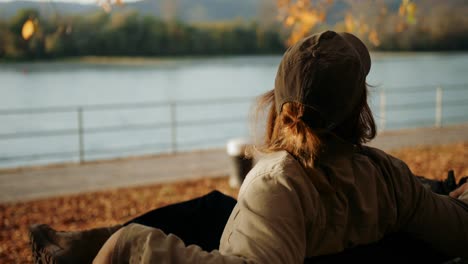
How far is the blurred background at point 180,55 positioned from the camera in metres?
7.56

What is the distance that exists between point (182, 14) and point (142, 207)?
3187mm

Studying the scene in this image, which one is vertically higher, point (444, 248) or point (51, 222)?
point (444, 248)

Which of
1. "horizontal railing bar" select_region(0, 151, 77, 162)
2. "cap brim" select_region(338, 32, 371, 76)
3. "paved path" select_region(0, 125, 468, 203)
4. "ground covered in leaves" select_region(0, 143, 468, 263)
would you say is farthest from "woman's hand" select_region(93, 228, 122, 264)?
"horizontal railing bar" select_region(0, 151, 77, 162)

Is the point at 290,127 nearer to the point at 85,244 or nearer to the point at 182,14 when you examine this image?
the point at 85,244

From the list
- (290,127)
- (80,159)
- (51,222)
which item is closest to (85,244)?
(290,127)

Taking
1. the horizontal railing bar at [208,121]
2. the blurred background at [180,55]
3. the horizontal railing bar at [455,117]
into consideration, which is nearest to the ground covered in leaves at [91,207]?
the blurred background at [180,55]

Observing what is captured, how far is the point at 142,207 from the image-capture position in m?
6.25

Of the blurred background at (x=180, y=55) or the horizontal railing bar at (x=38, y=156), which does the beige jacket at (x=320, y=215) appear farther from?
the horizontal railing bar at (x=38, y=156)

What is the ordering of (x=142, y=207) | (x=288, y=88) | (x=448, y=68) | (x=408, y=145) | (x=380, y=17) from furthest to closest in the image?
(x=448, y=68) < (x=408, y=145) < (x=380, y=17) < (x=142, y=207) < (x=288, y=88)

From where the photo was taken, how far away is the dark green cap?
1.33 meters

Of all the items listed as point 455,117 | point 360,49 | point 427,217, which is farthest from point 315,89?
point 455,117

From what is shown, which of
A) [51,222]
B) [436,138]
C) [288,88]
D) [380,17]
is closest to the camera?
[288,88]

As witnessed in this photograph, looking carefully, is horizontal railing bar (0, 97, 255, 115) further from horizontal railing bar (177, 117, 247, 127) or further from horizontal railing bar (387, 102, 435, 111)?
horizontal railing bar (387, 102, 435, 111)

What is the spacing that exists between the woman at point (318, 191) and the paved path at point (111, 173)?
571 cm
